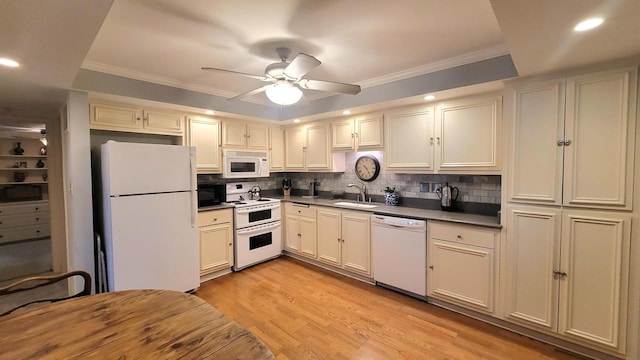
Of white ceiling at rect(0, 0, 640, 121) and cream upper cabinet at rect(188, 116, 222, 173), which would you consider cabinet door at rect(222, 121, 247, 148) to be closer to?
cream upper cabinet at rect(188, 116, 222, 173)

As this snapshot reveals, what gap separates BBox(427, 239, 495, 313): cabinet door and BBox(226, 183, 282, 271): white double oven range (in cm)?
221

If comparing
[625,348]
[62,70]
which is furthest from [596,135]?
[62,70]

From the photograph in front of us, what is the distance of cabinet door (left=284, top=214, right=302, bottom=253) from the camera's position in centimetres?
398

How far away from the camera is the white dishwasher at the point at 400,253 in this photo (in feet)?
8.93

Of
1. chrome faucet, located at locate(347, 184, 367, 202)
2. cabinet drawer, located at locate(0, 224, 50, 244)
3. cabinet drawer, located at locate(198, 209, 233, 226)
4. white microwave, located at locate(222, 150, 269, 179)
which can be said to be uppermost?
white microwave, located at locate(222, 150, 269, 179)

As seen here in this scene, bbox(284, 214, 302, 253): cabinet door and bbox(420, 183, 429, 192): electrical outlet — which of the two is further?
bbox(284, 214, 302, 253): cabinet door

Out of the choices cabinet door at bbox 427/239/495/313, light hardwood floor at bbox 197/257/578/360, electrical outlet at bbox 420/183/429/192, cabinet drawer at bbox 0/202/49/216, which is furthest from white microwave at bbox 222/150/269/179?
cabinet drawer at bbox 0/202/49/216

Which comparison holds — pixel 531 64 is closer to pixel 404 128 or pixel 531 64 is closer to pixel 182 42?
pixel 404 128

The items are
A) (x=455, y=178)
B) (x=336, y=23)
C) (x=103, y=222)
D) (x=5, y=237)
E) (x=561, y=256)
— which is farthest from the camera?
(x=5, y=237)

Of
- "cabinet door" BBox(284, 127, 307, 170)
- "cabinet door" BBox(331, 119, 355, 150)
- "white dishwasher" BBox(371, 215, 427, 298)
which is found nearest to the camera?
"white dishwasher" BBox(371, 215, 427, 298)

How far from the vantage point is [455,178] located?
2994 mm

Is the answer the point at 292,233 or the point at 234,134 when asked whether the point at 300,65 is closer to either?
the point at 234,134

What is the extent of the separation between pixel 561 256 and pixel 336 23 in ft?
7.81

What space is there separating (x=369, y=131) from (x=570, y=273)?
2.27m
